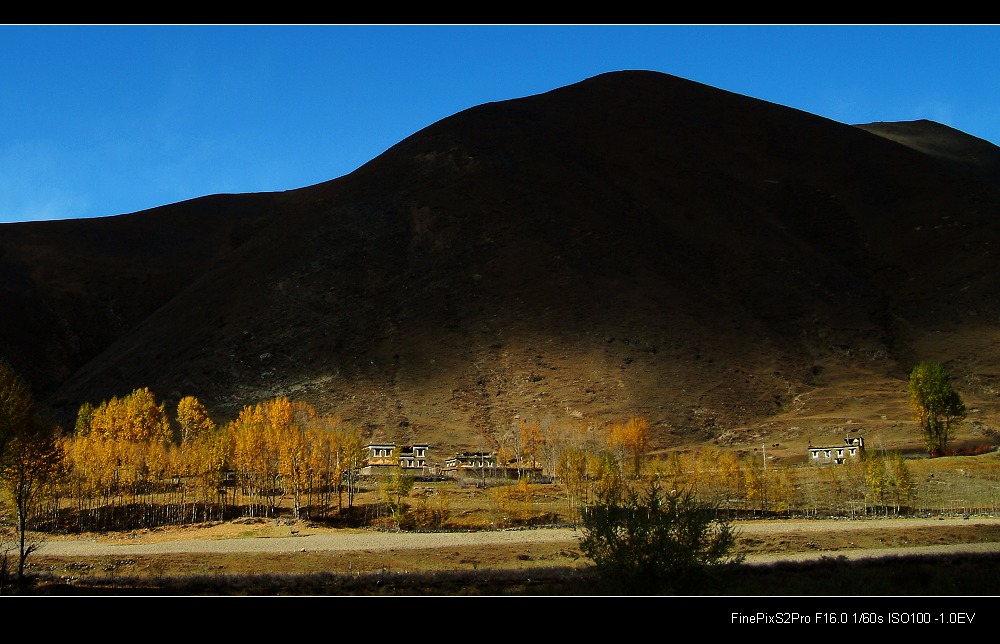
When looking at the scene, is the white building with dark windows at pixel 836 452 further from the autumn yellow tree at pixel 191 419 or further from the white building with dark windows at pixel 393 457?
the autumn yellow tree at pixel 191 419

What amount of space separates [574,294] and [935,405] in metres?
56.7

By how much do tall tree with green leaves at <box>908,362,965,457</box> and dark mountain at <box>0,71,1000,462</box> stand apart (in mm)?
4805

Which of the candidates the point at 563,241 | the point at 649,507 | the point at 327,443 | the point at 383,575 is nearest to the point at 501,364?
the point at 563,241

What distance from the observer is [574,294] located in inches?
5276

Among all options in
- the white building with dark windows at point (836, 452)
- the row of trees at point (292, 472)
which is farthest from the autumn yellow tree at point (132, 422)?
the white building with dark windows at point (836, 452)

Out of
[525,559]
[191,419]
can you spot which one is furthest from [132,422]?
[525,559]

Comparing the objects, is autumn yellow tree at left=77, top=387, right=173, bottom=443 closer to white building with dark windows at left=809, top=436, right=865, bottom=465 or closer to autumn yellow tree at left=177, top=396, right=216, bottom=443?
autumn yellow tree at left=177, top=396, right=216, bottom=443

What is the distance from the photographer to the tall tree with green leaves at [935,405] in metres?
88.4

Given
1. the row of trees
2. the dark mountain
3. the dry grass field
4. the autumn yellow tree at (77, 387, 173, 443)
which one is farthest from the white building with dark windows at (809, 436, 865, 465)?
the autumn yellow tree at (77, 387, 173, 443)

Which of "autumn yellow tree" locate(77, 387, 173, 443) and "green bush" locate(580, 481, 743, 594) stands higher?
"autumn yellow tree" locate(77, 387, 173, 443)

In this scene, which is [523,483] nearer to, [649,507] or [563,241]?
[649,507]

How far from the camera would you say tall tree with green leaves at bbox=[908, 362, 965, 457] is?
88.4 metres

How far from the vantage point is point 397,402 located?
115000 mm
